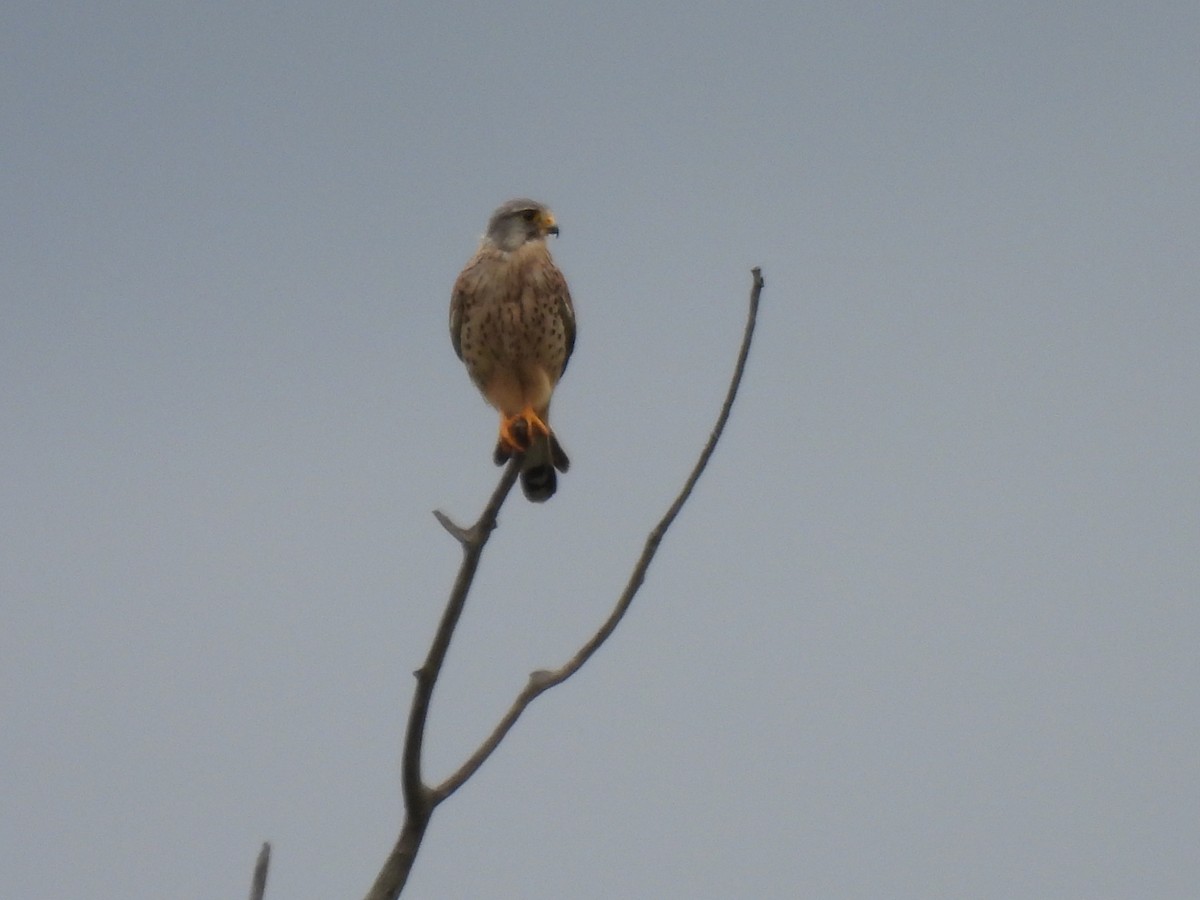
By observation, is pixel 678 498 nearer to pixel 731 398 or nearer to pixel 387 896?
pixel 731 398

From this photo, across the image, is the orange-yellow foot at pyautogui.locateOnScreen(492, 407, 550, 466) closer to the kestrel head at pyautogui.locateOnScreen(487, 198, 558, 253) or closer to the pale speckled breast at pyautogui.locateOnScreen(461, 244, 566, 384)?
the pale speckled breast at pyautogui.locateOnScreen(461, 244, 566, 384)

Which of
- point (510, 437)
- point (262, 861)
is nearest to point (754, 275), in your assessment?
point (262, 861)

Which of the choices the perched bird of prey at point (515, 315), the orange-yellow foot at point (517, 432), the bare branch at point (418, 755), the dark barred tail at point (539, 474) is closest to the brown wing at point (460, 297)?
the perched bird of prey at point (515, 315)

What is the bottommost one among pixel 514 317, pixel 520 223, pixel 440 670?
pixel 440 670

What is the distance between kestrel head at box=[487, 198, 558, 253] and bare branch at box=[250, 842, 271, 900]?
3.61 m

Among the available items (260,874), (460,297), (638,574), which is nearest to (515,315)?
(460,297)

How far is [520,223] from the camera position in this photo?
5.85 meters

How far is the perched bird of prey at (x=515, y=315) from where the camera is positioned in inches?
222

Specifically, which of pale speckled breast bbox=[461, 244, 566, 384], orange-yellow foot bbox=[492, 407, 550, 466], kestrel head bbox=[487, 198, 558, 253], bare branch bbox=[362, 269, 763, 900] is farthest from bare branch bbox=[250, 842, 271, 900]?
kestrel head bbox=[487, 198, 558, 253]

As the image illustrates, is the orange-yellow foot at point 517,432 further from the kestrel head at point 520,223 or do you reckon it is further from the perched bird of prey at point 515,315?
the kestrel head at point 520,223

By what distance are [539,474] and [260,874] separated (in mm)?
2904

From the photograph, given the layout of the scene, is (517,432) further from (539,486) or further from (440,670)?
(440,670)

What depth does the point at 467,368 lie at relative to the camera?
19.1 ft

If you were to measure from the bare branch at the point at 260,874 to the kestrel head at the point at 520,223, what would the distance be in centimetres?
361
